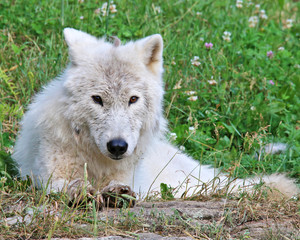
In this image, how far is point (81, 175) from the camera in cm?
391

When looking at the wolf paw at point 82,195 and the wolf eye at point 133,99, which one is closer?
the wolf paw at point 82,195

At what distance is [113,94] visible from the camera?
3758mm

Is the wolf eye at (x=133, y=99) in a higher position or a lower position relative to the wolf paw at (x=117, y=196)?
higher

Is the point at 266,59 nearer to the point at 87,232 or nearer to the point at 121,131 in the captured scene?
the point at 121,131

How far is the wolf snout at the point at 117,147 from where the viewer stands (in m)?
3.57

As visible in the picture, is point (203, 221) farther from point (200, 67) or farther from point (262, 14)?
point (262, 14)

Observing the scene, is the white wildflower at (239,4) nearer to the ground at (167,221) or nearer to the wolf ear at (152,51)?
the wolf ear at (152,51)

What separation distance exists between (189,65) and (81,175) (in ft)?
9.90

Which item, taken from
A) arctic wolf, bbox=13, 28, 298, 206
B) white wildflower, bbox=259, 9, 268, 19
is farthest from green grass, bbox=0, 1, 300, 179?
arctic wolf, bbox=13, 28, 298, 206

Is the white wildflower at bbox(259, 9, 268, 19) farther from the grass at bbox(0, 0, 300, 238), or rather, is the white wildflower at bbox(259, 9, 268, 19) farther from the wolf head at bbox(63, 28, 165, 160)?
the wolf head at bbox(63, 28, 165, 160)

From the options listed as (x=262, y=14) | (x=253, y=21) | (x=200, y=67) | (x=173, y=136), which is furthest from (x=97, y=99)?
(x=262, y=14)

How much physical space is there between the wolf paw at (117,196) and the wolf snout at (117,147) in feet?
0.84

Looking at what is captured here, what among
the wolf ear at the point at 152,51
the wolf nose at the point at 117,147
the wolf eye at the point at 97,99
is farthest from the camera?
the wolf ear at the point at 152,51

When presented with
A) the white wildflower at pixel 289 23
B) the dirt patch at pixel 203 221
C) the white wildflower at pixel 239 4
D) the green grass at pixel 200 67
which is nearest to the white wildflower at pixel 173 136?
the green grass at pixel 200 67
